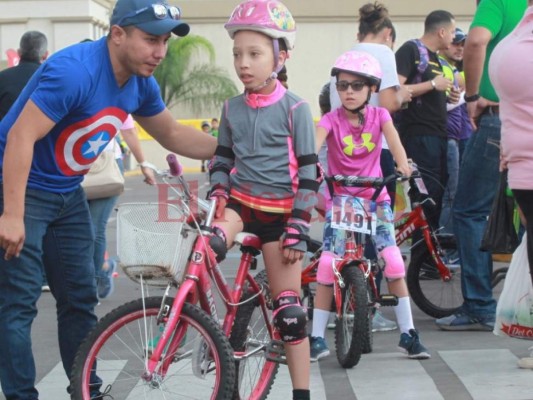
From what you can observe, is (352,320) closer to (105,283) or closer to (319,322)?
(319,322)

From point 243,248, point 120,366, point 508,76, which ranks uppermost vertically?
point 508,76

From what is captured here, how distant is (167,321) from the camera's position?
553 centimetres

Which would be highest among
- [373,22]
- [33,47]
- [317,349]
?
[373,22]

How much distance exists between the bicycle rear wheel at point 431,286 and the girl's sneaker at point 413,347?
61.1 inches

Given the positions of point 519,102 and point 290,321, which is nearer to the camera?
point 290,321

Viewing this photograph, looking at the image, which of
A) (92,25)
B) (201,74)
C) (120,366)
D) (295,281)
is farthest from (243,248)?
(92,25)

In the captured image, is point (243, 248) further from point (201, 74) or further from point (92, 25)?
point (92, 25)

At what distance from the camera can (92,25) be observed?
6969cm

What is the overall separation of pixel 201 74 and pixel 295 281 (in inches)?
2274

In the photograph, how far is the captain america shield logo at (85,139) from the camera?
584 centimetres

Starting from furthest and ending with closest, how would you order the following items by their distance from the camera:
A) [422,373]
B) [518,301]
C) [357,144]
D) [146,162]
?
[357,144]
[422,373]
[518,301]
[146,162]

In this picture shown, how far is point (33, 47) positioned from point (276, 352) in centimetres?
459

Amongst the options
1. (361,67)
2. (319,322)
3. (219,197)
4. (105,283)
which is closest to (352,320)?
(319,322)

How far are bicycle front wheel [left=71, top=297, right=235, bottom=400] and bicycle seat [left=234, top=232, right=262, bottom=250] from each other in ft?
1.73
